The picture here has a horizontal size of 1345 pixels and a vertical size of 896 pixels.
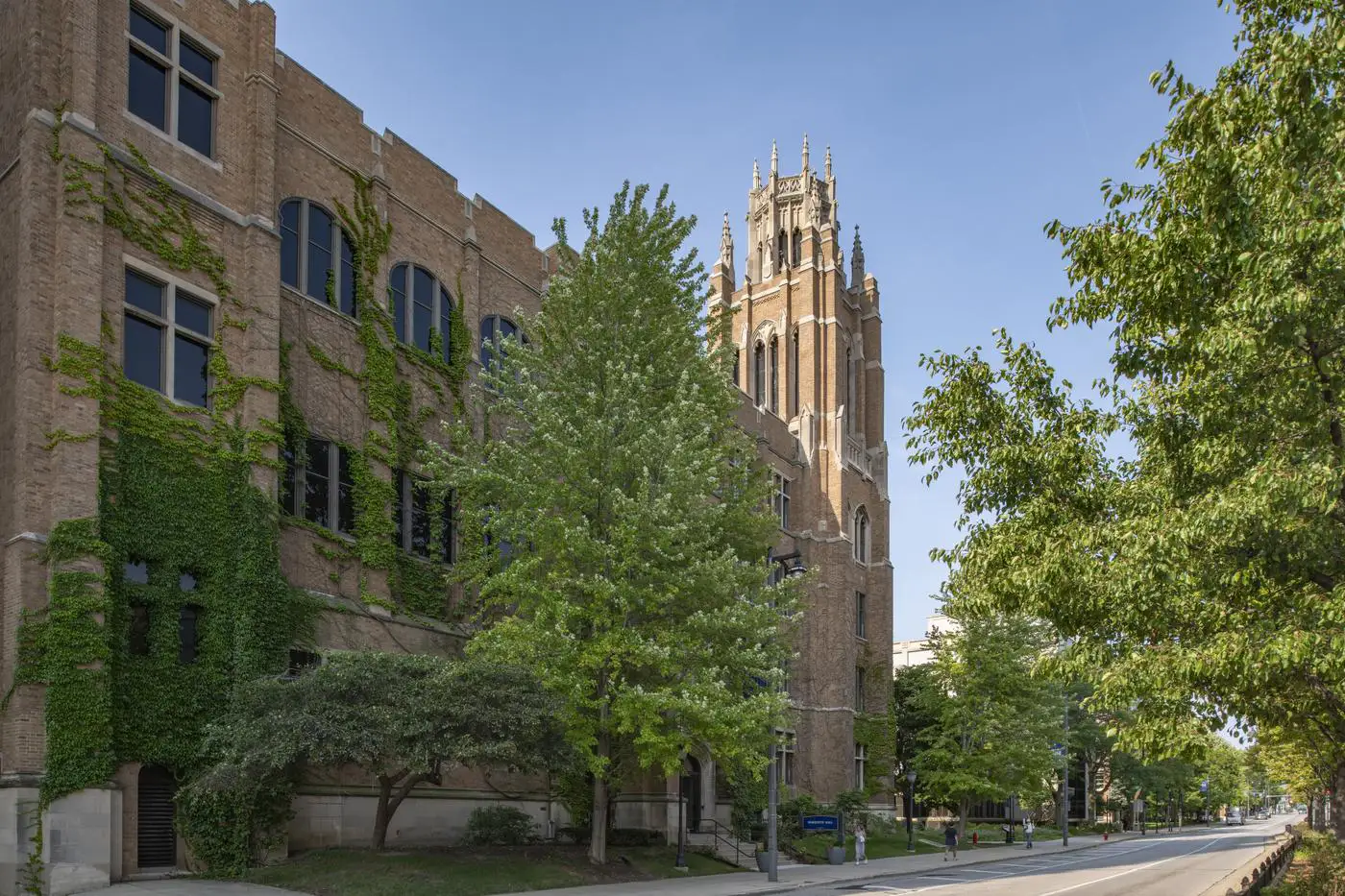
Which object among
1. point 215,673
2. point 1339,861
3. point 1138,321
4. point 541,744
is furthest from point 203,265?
point 1339,861

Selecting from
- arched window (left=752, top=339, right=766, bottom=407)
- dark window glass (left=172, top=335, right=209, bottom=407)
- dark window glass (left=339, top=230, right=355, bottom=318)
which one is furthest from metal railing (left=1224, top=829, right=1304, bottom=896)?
arched window (left=752, top=339, right=766, bottom=407)

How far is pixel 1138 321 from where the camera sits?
38.5 feet

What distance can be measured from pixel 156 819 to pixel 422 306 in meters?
14.4

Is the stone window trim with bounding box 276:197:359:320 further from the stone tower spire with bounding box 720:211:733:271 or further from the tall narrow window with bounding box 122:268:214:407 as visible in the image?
the stone tower spire with bounding box 720:211:733:271

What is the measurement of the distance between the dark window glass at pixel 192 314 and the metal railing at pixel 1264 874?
21.5 metres

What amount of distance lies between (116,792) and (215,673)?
271cm

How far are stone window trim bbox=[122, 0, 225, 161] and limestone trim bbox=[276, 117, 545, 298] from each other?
1.87 m

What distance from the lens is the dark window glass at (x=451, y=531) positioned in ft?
94.1

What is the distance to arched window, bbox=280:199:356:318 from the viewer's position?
25469mm

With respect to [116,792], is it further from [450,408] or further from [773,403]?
[773,403]

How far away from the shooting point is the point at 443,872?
65.7 feet

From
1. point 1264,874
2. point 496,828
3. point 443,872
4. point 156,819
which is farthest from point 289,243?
point 1264,874

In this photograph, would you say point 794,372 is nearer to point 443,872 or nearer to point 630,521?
point 630,521

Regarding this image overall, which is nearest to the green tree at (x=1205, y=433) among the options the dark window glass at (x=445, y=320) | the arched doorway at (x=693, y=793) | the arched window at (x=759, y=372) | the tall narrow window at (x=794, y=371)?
the dark window glass at (x=445, y=320)
